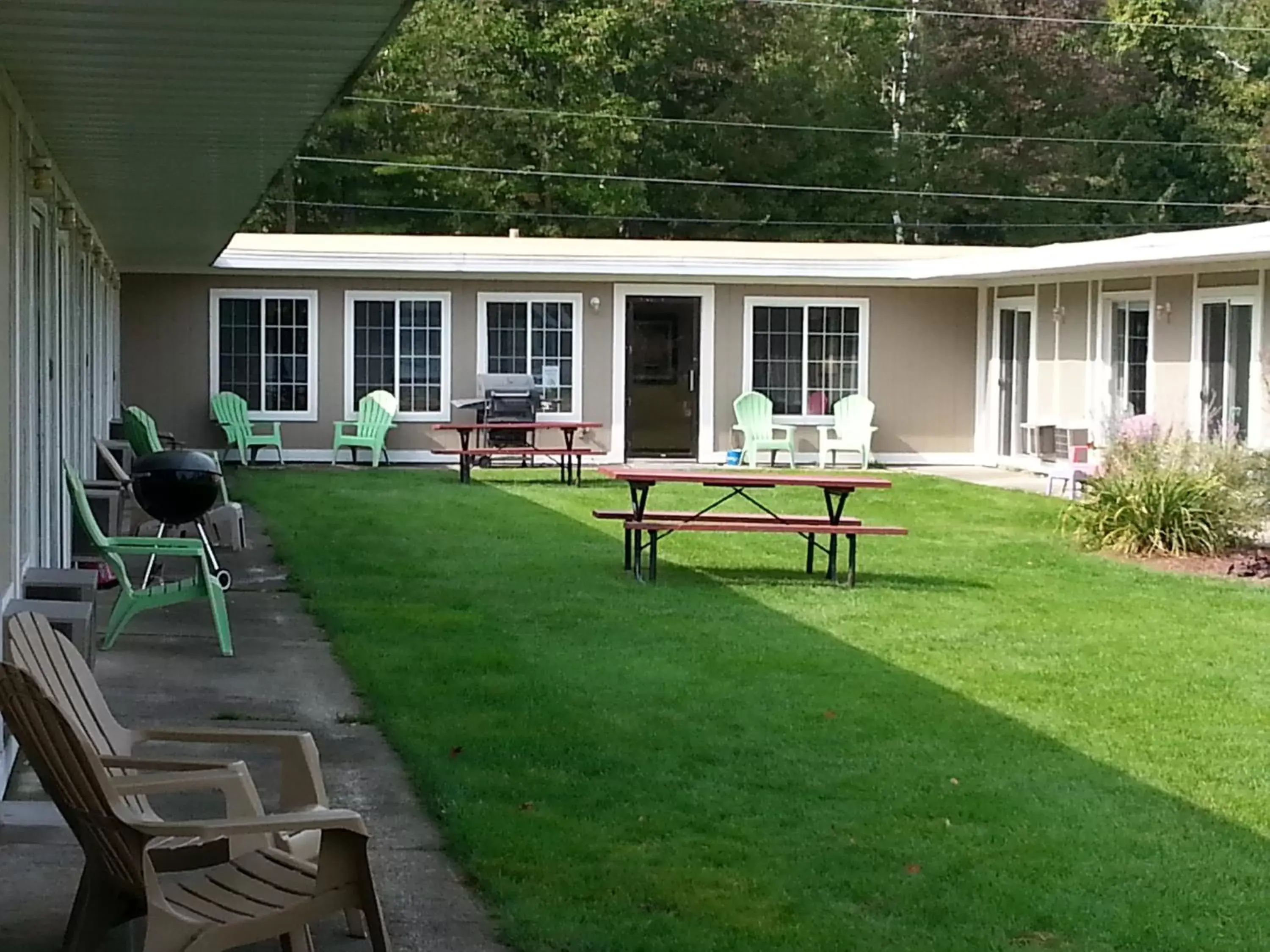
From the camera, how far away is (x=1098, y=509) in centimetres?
1270

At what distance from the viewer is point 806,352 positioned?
21.3 metres

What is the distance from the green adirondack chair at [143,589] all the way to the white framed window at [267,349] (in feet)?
39.9

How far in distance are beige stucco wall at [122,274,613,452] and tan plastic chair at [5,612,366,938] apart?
15.9 m

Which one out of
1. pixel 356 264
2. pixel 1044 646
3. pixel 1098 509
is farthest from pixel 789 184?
pixel 1044 646

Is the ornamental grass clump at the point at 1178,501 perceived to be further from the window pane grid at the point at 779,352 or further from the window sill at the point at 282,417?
the window sill at the point at 282,417

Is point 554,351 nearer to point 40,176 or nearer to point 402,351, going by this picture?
point 402,351

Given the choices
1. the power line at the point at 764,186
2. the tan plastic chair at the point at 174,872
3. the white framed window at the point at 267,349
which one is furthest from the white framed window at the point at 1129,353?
the power line at the point at 764,186

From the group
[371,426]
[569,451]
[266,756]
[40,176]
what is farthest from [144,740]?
[371,426]

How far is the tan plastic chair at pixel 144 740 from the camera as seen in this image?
413 centimetres

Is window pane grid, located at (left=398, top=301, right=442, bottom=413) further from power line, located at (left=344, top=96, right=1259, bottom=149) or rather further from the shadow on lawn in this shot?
power line, located at (left=344, top=96, right=1259, bottom=149)

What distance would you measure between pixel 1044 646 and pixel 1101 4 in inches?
1248

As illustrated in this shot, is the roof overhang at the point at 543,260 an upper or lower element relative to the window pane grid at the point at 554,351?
upper

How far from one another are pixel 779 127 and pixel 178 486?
27744mm

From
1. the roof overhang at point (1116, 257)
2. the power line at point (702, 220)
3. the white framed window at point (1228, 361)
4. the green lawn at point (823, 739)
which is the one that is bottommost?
the green lawn at point (823, 739)
